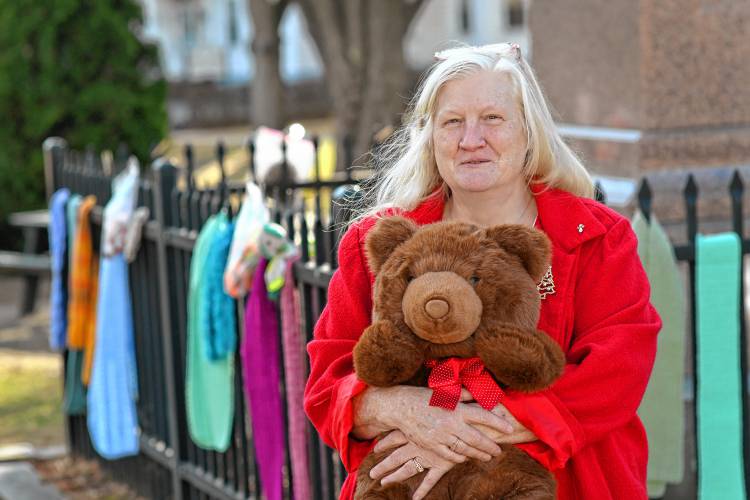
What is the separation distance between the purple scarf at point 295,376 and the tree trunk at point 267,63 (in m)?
13.0

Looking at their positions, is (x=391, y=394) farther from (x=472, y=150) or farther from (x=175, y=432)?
(x=175, y=432)

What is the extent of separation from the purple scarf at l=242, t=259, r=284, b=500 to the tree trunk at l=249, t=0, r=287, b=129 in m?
12.9

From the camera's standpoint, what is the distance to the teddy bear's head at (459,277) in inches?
89.1

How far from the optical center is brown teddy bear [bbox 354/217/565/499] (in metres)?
2.28

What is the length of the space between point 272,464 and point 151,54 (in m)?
11.2

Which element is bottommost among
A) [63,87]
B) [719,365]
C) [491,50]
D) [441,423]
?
[719,365]

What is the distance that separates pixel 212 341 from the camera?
4617 mm

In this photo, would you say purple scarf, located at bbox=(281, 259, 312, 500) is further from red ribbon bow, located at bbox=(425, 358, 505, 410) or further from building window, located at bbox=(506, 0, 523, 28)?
building window, located at bbox=(506, 0, 523, 28)

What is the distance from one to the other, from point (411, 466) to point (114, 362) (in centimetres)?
346

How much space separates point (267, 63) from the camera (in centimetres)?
1720

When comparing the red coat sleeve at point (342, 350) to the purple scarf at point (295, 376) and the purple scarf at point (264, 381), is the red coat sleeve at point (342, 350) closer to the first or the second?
the purple scarf at point (295, 376)

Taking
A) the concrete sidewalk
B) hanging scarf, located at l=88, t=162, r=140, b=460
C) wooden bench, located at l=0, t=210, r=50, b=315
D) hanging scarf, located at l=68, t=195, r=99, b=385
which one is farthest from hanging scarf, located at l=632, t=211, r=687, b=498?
wooden bench, located at l=0, t=210, r=50, b=315

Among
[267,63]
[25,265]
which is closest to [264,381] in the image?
[25,265]

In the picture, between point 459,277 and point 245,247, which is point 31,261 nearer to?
point 245,247
